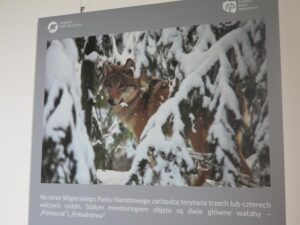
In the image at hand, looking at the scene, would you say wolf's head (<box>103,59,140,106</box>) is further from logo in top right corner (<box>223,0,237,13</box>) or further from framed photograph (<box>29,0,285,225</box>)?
logo in top right corner (<box>223,0,237,13</box>)

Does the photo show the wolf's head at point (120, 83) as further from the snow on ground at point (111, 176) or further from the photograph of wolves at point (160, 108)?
the snow on ground at point (111, 176)

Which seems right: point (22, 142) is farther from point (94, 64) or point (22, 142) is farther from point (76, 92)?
point (94, 64)

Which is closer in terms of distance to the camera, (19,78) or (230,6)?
(230,6)

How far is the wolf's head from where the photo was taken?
136cm

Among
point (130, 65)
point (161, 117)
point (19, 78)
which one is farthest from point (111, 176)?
point (19, 78)

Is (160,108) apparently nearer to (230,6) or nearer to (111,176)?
(111,176)

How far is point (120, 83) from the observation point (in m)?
1.38

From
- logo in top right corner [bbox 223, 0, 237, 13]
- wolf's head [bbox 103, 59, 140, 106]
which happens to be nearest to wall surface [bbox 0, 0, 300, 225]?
logo in top right corner [bbox 223, 0, 237, 13]

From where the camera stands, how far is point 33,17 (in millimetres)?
1550

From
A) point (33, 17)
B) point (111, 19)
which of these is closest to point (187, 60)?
point (111, 19)

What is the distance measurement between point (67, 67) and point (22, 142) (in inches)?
14.6

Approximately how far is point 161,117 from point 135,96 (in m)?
0.13

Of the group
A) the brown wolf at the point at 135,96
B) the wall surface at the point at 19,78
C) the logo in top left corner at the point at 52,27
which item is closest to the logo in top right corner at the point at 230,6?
the wall surface at the point at 19,78

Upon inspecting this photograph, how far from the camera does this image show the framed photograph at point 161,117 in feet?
3.99
